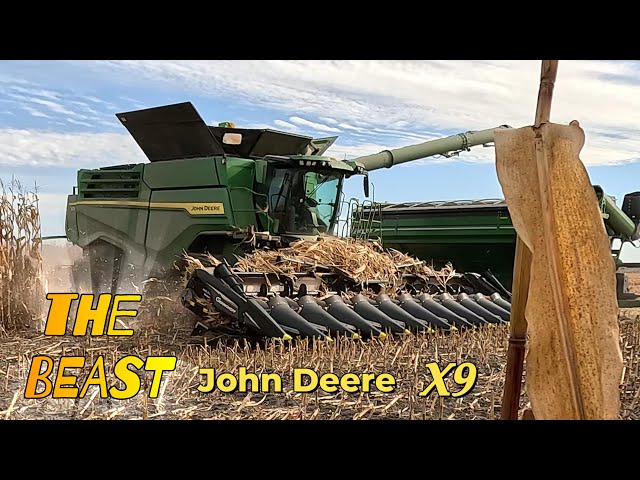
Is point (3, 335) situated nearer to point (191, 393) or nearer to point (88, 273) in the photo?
point (88, 273)

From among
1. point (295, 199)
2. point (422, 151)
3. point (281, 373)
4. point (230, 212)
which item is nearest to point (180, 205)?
point (230, 212)

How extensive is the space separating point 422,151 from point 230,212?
6.27 feet

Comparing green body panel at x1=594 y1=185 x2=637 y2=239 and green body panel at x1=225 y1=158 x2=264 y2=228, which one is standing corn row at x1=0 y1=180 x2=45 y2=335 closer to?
green body panel at x1=225 y1=158 x2=264 y2=228

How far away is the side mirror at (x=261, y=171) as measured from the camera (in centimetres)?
530

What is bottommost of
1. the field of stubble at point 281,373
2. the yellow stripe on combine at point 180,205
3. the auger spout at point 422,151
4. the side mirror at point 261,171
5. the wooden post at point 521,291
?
the field of stubble at point 281,373

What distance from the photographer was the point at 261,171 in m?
5.33

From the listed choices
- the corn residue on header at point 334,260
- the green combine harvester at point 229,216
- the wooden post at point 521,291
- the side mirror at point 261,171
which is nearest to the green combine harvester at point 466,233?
the corn residue on header at point 334,260

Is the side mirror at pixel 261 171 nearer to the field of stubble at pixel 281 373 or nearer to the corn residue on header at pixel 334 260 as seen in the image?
the corn residue on header at pixel 334 260

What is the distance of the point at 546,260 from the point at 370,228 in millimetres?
4539

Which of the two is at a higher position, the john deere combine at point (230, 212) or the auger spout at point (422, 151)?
the auger spout at point (422, 151)

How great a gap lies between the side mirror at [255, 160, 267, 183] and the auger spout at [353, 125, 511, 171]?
90cm

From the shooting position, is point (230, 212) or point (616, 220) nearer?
point (230, 212)

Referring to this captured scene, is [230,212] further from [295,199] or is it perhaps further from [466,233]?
[466,233]

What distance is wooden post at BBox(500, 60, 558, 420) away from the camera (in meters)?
1.00
